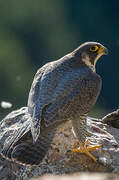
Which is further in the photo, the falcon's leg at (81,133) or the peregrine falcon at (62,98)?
the falcon's leg at (81,133)

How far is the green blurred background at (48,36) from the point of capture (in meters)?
17.2

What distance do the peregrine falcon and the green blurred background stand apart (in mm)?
10120

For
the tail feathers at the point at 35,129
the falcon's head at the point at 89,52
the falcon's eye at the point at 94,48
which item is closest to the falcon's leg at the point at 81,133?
the tail feathers at the point at 35,129

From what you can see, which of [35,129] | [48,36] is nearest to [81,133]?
[35,129]

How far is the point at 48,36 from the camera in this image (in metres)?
21.8

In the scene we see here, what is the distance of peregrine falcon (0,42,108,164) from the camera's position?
4883mm

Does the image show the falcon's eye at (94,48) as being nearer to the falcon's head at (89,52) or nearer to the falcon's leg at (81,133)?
the falcon's head at (89,52)

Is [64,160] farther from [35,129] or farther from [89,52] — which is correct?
[89,52]

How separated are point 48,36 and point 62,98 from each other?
17.0 metres

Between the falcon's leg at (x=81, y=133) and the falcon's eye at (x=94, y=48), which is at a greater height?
the falcon's eye at (x=94, y=48)

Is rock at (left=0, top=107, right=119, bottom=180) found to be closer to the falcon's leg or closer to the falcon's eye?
the falcon's leg

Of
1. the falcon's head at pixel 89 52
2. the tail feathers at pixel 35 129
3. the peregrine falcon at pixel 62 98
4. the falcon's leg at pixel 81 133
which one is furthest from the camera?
the falcon's head at pixel 89 52

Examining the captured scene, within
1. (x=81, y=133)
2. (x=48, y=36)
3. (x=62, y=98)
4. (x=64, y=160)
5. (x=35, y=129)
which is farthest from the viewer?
(x=48, y=36)

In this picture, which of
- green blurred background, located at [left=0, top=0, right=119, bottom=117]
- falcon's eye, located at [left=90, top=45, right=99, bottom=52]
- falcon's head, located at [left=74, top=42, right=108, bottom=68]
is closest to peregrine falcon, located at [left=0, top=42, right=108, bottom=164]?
falcon's head, located at [left=74, top=42, right=108, bottom=68]
